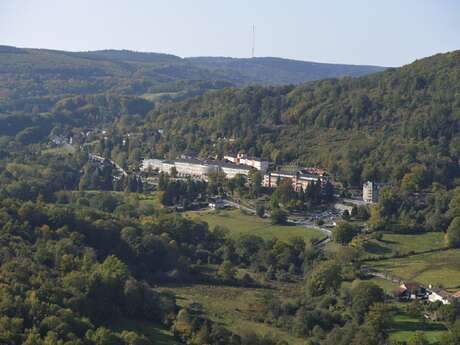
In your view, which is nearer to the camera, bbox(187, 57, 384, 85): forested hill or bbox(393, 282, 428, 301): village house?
bbox(393, 282, 428, 301): village house

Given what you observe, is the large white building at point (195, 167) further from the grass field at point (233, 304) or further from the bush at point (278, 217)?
the grass field at point (233, 304)

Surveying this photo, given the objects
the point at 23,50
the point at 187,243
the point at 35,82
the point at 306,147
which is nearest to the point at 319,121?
the point at 306,147

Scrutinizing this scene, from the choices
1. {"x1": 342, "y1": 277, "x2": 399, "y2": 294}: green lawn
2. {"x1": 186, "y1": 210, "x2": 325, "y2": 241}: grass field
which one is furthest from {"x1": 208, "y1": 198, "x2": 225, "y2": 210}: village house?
{"x1": 342, "y1": 277, "x2": 399, "y2": 294}: green lawn

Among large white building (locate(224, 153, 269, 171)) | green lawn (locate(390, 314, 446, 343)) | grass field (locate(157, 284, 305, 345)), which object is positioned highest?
large white building (locate(224, 153, 269, 171))

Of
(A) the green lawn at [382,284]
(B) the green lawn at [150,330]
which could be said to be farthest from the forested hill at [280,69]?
(B) the green lawn at [150,330]

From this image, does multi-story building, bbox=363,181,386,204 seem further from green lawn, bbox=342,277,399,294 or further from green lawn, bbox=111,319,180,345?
green lawn, bbox=111,319,180,345

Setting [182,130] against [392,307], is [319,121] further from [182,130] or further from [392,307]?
[392,307]
